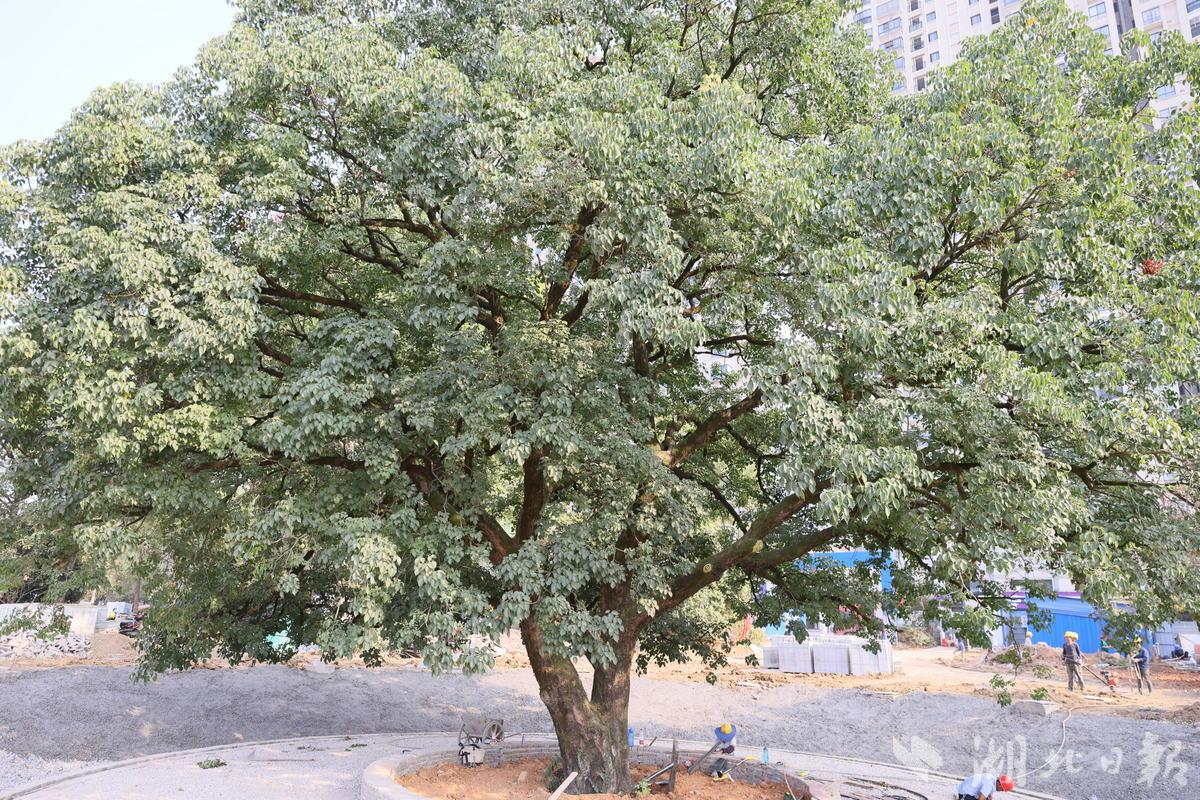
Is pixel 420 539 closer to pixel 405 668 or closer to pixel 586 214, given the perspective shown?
pixel 586 214

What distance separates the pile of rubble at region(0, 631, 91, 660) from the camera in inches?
919

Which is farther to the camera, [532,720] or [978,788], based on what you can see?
[532,720]

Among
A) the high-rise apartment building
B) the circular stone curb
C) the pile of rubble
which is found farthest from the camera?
the high-rise apartment building

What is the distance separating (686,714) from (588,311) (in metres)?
13.4

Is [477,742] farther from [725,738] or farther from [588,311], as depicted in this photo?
[588,311]

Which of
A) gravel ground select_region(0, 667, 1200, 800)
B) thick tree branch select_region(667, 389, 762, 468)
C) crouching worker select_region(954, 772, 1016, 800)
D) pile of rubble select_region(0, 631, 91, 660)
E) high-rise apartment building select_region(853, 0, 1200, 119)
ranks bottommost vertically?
gravel ground select_region(0, 667, 1200, 800)

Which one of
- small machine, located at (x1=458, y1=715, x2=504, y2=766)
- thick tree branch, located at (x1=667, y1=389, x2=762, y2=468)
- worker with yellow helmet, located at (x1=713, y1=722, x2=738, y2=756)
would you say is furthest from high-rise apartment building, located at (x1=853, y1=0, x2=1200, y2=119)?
small machine, located at (x1=458, y1=715, x2=504, y2=766)

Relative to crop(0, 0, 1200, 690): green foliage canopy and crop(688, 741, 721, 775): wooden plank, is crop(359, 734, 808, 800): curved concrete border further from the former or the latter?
crop(0, 0, 1200, 690): green foliage canopy

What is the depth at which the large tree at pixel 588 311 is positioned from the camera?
7000mm

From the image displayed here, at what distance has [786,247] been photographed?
805 centimetres

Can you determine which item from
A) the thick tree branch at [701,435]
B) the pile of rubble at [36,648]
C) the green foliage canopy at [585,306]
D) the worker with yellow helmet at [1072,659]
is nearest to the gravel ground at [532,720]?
the worker with yellow helmet at [1072,659]

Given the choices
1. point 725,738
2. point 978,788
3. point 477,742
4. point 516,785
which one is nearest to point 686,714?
point 725,738

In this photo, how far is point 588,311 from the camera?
1006 cm

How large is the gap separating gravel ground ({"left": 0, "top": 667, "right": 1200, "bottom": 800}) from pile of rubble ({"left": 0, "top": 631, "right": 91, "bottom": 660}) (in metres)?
5.51
